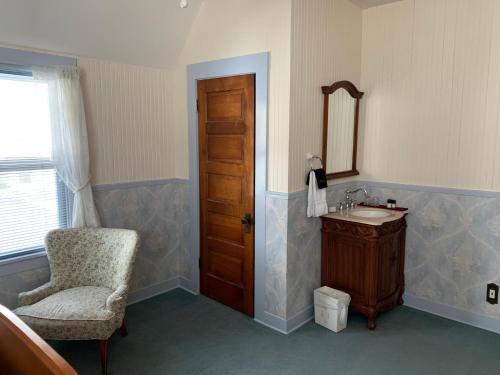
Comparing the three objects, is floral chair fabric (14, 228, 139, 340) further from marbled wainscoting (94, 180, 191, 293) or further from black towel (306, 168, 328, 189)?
black towel (306, 168, 328, 189)

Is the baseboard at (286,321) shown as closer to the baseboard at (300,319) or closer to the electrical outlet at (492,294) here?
the baseboard at (300,319)

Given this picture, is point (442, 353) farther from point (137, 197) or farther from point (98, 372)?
point (137, 197)

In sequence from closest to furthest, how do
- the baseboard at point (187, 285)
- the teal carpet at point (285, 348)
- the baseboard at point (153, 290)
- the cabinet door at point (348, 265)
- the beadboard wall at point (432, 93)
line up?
the teal carpet at point (285, 348), the beadboard wall at point (432, 93), the cabinet door at point (348, 265), the baseboard at point (153, 290), the baseboard at point (187, 285)

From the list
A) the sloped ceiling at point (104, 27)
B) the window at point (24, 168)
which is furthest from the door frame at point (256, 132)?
the window at point (24, 168)

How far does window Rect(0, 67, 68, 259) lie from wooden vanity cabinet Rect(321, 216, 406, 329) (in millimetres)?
2281

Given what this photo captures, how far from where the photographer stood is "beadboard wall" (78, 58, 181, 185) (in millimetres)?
3182

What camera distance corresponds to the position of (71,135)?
2949 millimetres

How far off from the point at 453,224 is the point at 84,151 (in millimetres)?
3114

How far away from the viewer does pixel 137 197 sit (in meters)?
3.52

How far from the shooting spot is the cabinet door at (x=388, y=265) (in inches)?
122

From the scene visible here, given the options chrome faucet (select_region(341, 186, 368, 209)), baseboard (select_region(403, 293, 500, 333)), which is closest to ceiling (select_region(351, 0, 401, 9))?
chrome faucet (select_region(341, 186, 368, 209))

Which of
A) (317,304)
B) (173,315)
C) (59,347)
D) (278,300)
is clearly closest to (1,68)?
(59,347)

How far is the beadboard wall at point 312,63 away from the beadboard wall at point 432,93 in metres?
0.38

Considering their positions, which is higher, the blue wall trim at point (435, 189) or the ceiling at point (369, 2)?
the ceiling at point (369, 2)
